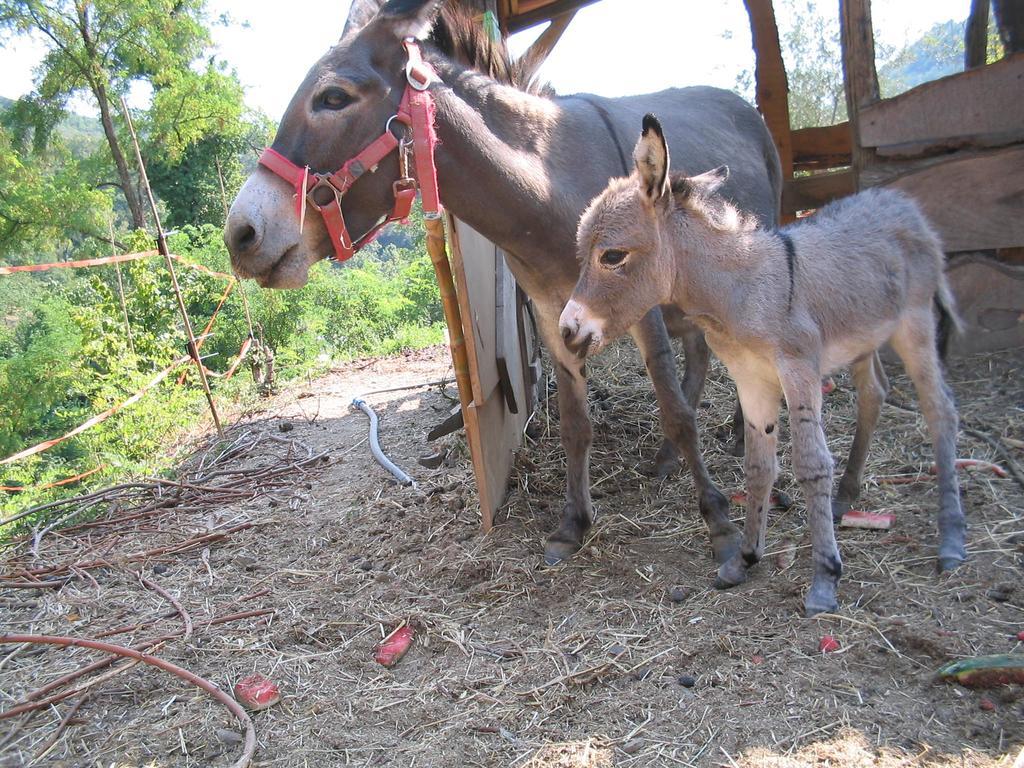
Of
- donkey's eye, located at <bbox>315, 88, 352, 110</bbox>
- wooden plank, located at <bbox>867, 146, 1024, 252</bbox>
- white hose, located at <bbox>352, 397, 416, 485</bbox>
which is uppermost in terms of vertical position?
donkey's eye, located at <bbox>315, 88, 352, 110</bbox>

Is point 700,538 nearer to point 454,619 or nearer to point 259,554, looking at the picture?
point 454,619

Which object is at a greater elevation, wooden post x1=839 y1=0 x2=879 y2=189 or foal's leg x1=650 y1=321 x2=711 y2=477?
wooden post x1=839 y1=0 x2=879 y2=189

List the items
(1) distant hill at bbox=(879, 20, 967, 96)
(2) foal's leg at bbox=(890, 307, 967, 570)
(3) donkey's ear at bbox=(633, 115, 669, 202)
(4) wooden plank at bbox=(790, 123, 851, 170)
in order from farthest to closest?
(1) distant hill at bbox=(879, 20, 967, 96) → (4) wooden plank at bbox=(790, 123, 851, 170) → (2) foal's leg at bbox=(890, 307, 967, 570) → (3) donkey's ear at bbox=(633, 115, 669, 202)

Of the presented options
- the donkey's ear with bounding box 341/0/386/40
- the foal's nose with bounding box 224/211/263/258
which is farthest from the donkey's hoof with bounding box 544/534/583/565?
the donkey's ear with bounding box 341/0/386/40

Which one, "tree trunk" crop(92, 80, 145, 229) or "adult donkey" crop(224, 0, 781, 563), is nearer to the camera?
"adult donkey" crop(224, 0, 781, 563)

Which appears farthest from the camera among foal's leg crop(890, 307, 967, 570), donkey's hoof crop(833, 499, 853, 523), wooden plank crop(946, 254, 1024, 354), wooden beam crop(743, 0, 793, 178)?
wooden beam crop(743, 0, 793, 178)

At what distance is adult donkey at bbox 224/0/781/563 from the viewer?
2.82m

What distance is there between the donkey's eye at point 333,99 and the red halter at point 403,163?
0.19 m

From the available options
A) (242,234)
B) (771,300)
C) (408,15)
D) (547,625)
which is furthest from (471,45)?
(547,625)

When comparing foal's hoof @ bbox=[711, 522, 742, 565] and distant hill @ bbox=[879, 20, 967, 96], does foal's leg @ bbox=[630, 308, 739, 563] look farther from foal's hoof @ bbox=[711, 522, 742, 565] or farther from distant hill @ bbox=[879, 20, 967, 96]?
distant hill @ bbox=[879, 20, 967, 96]

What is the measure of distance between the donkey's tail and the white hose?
3230 millimetres

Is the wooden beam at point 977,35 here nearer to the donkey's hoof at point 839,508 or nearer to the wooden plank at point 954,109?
the wooden plank at point 954,109

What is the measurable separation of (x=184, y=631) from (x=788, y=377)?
9.66 feet

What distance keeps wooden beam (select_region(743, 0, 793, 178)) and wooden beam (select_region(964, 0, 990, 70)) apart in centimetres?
152
